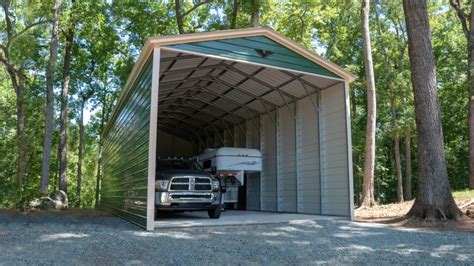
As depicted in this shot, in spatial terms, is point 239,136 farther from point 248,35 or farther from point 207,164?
point 248,35

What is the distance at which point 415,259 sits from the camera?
546cm

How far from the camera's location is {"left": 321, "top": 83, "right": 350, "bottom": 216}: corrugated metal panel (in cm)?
1059

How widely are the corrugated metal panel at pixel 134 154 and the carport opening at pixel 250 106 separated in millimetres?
1230

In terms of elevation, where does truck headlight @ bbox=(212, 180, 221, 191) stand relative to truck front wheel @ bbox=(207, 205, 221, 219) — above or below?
above

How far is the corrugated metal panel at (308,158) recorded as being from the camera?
11.9m

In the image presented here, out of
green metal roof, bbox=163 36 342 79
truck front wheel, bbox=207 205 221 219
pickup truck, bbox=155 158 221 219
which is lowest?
truck front wheel, bbox=207 205 221 219

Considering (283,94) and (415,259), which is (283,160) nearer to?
(283,94)

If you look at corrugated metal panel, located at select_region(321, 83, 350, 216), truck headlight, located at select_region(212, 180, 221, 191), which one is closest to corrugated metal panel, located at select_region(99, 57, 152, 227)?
truck headlight, located at select_region(212, 180, 221, 191)

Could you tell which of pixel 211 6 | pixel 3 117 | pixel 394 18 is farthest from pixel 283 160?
pixel 3 117

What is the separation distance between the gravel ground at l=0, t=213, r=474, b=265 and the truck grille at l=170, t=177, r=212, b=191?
1653mm

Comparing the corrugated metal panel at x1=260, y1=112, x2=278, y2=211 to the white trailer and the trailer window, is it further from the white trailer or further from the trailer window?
the trailer window

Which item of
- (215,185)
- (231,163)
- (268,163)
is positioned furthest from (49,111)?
(215,185)

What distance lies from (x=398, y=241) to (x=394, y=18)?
23636 millimetres

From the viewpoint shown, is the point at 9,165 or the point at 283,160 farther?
the point at 9,165
